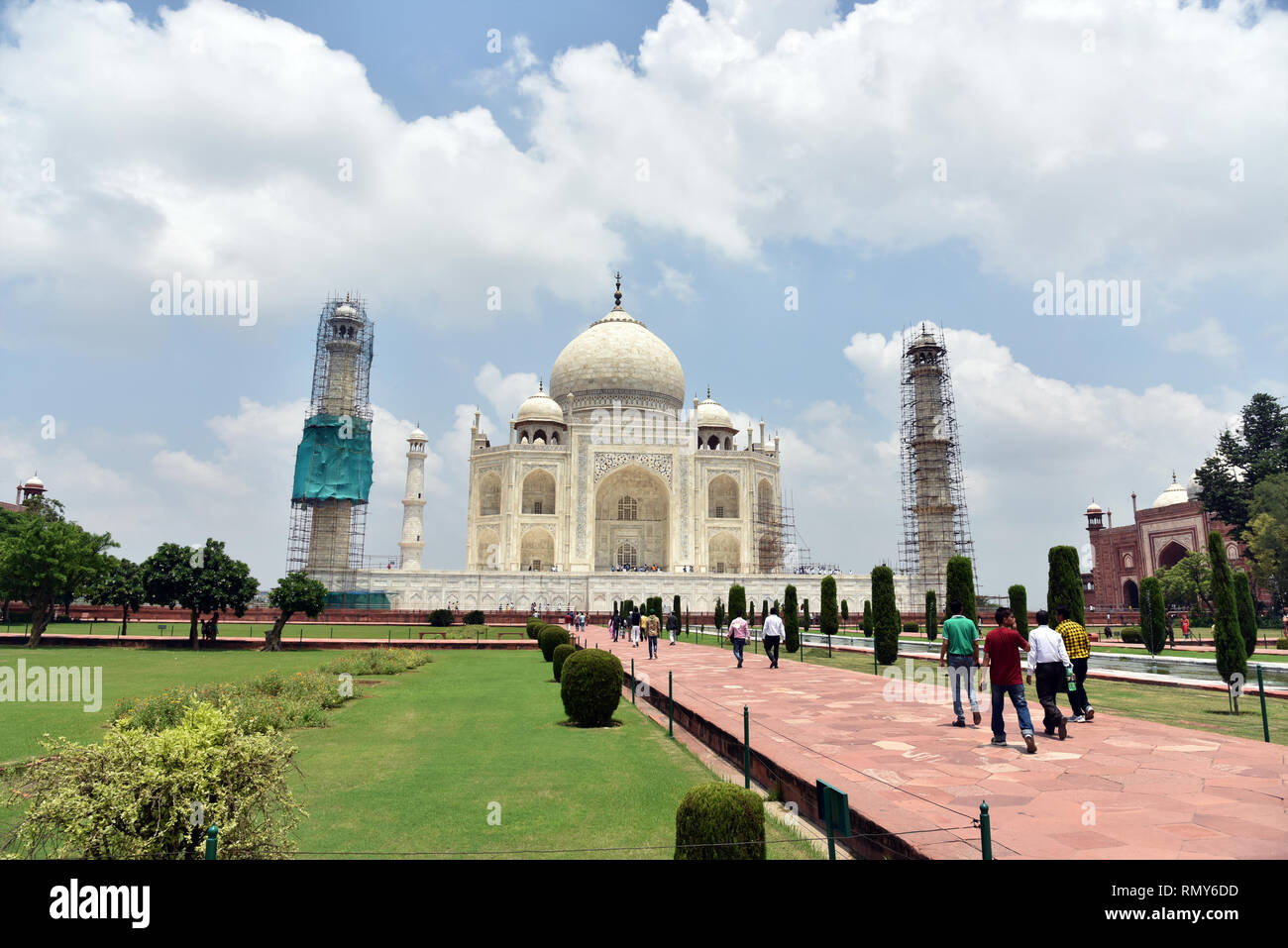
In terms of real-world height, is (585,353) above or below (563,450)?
above

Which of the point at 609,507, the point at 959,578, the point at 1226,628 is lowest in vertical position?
the point at 1226,628

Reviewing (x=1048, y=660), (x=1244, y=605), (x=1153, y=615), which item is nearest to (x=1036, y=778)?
(x=1048, y=660)

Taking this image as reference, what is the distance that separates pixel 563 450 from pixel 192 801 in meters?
34.6

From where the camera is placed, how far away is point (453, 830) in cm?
457

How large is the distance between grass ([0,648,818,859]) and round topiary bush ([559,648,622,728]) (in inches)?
8.6

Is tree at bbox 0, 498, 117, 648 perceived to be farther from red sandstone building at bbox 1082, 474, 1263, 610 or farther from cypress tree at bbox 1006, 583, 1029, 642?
red sandstone building at bbox 1082, 474, 1263, 610

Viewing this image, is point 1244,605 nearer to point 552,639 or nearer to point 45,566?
point 552,639

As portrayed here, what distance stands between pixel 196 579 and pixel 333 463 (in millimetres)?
17196

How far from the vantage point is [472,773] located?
6.01m

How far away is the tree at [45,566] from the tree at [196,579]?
199 cm

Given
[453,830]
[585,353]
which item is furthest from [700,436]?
[453,830]

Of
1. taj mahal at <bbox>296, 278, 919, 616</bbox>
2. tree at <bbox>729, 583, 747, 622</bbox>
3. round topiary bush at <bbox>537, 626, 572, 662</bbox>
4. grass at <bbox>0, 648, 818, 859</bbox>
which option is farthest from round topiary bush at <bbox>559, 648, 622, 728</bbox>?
taj mahal at <bbox>296, 278, 919, 616</bbox>
